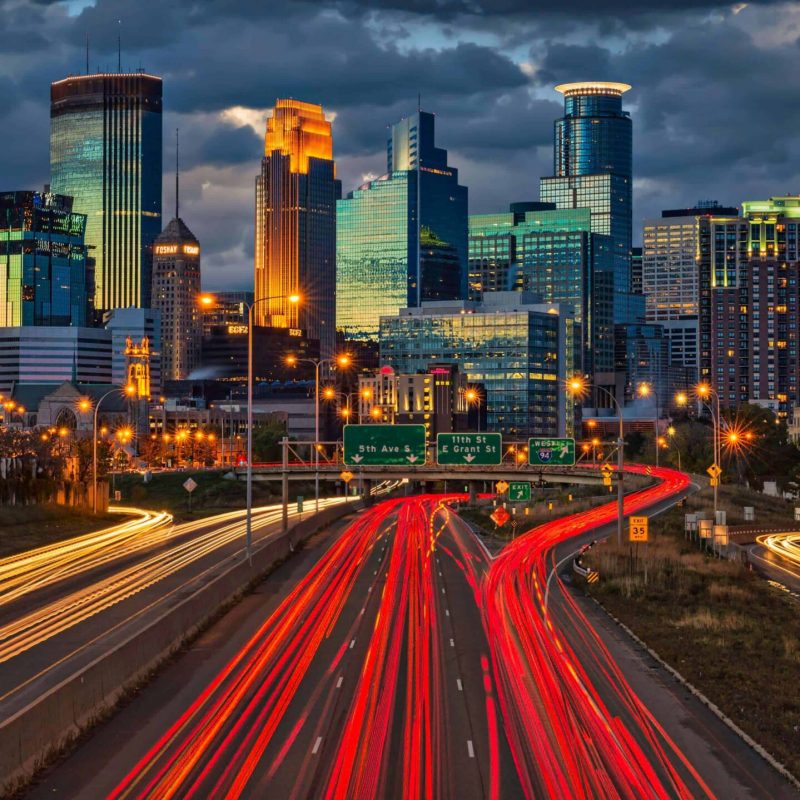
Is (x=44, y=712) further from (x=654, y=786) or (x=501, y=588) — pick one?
(x=501, y=588)

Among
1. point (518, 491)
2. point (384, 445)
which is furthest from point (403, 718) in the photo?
point (518, 491)

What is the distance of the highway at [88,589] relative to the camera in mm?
35344

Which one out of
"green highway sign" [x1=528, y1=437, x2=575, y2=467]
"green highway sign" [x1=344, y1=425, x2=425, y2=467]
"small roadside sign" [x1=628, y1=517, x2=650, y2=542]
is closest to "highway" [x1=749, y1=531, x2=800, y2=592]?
"small roadside sign" [x1=628, y1=517, x2=650, y2=542]

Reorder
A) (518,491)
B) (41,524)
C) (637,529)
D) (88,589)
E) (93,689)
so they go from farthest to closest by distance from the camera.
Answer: (518,491)
(41,524)
(637,529)
(88,589)
(93,689)

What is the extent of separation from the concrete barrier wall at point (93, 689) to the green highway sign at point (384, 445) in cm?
3452

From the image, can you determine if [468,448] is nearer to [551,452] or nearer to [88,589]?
[551,452]

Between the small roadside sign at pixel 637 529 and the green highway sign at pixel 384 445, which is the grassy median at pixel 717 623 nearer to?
the small roadside sign at pixel 637 529

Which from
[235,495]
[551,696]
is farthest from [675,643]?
[235,495]

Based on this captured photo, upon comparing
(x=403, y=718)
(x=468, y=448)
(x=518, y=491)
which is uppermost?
(x=468, y=448)

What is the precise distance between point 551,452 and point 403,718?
60.2 meters

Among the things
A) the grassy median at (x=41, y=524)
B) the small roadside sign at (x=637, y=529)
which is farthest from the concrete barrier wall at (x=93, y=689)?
the grassy median at (x=41, y=524)

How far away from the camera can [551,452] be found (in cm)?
9188

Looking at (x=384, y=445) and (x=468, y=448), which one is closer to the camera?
(x=384, y=445)

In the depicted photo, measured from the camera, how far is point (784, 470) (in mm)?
171375
